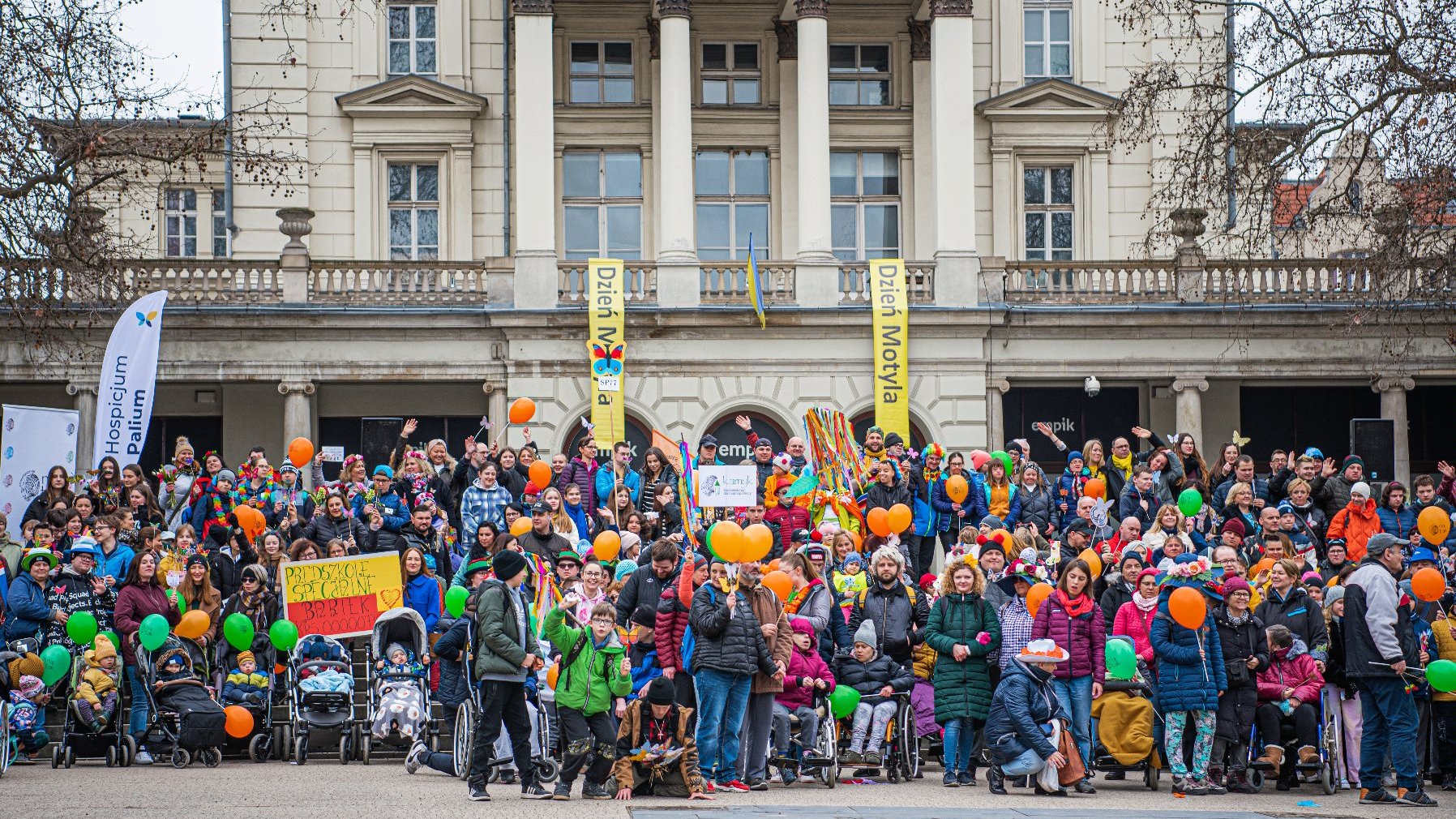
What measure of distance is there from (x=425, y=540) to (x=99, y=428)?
807cm

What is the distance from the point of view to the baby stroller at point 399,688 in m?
17.2

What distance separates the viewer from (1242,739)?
51.8 feet

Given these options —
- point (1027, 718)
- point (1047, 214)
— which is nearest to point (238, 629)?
point (1027, 718)

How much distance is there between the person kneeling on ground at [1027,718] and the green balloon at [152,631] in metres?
7.59

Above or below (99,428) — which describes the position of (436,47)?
above

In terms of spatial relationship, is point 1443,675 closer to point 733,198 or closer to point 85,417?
point 733,198

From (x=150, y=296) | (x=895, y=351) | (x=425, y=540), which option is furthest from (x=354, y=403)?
(x=425, y=540)

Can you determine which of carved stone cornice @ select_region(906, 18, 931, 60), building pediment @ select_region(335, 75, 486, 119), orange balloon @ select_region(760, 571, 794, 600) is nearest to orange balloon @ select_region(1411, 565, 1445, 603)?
orange balloon @ select_region(760, 571, 794, 600)

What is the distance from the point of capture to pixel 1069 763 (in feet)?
50.9

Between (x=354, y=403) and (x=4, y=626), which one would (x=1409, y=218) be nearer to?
(x=4, y=626)

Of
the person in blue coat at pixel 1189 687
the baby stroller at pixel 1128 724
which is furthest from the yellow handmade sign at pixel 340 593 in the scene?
the person in blue coat at pixel 1189 687

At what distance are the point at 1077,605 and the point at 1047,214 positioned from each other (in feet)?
68.7

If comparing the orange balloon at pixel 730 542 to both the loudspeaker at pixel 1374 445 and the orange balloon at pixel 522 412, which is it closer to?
the orange balloon at pixel 522 412

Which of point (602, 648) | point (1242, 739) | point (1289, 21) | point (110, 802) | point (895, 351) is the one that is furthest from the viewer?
point (895, 351)
